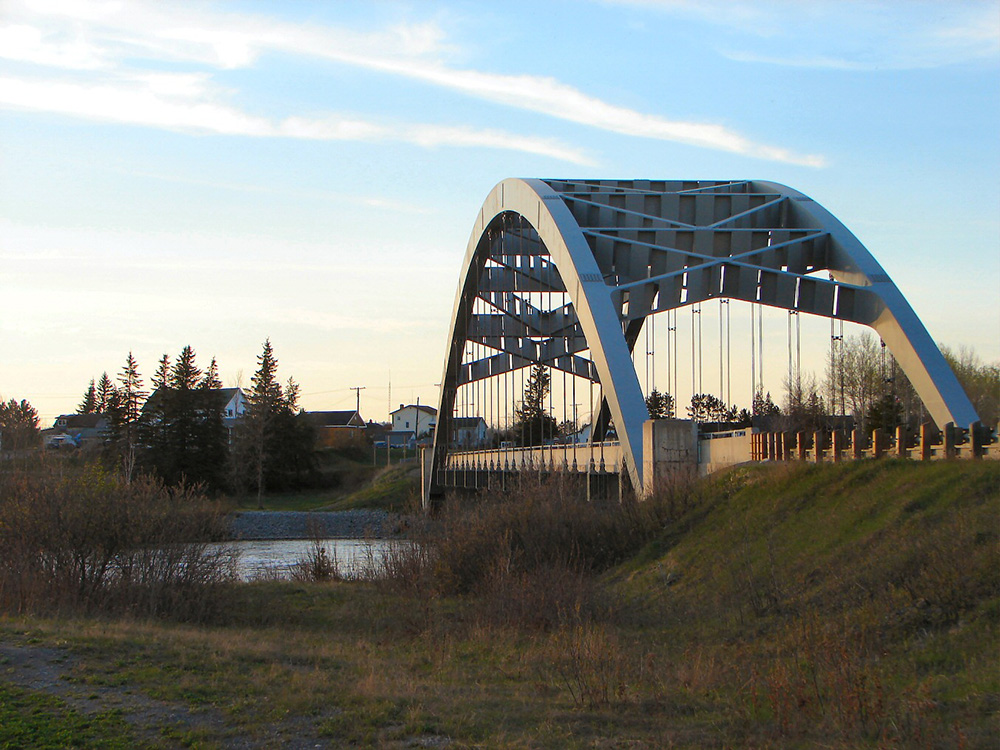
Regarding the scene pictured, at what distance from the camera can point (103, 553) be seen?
68.3 feet

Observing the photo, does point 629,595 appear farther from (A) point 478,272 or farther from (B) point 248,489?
(B) point 248,489

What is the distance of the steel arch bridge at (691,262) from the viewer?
2500cm

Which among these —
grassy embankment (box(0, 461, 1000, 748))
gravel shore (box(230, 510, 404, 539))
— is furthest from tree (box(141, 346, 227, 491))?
grassy embankment (box(0, 461, 1000, 748))

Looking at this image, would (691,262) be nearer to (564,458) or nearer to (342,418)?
(564,458)

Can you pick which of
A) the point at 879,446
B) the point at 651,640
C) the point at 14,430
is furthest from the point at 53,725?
the point at 14,430

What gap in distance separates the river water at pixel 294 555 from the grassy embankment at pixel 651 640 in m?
5.35

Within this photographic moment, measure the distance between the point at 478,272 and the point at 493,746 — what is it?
35304 mm

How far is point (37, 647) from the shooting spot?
505 inches

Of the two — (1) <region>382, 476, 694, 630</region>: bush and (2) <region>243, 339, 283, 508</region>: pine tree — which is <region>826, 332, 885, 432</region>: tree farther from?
(2) <region>243, 339, 283, 508</region>: pine tree

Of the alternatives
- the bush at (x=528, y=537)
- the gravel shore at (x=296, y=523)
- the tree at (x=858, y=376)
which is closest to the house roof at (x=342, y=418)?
the gravel shore at (x=296, y=523)

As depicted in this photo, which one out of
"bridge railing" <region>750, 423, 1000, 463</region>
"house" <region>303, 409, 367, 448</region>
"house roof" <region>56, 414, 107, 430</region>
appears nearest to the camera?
"bridge railing" <region>750, 423, 1000, 463</region>

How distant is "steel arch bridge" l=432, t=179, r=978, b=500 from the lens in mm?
25000

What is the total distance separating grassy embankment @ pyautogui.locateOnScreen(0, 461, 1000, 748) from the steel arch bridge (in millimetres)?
5002

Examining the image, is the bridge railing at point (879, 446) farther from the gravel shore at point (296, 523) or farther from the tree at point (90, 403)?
the tree at point (90, 403)
